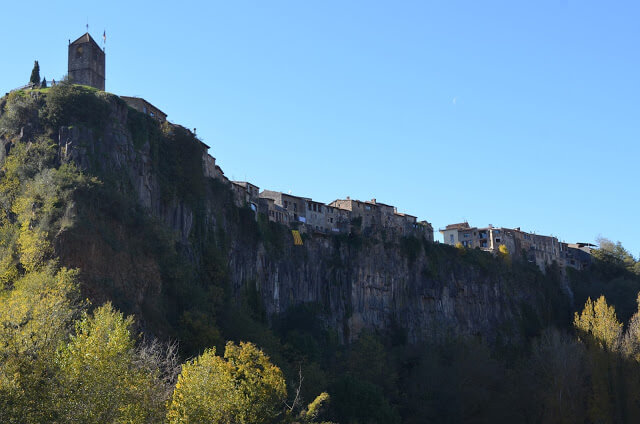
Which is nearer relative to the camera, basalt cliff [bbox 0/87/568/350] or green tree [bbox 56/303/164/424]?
green tree [bbox 56/303/164/424]

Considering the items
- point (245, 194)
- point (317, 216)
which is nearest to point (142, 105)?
point (245, 194)

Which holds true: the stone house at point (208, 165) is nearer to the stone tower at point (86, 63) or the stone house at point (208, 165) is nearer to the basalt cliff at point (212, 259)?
the basalt cliff at point (212, 259)

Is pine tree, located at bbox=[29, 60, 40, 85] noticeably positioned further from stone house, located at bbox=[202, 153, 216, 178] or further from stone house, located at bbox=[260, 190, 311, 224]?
stone house, located at bbox=[260, 190, 311, 224]

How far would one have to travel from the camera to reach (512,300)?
117625 mm

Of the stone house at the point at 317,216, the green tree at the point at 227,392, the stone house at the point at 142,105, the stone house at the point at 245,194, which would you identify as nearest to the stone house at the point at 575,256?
the stone house at the point at 317,216

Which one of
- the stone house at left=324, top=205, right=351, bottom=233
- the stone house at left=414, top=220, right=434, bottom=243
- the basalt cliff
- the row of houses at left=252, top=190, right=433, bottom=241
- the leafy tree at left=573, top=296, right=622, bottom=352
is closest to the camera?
the basalt cliff

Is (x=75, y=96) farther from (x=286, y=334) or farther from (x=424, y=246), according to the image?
(x=424, y=246)

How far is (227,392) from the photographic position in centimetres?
3966

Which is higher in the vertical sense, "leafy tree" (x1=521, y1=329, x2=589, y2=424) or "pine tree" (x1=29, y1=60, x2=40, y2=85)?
"pine tree" (x1=29, y1=60, x2=40, y2=85)

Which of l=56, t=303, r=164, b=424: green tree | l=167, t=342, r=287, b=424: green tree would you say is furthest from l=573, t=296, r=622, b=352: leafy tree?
l=56, t=303, r=164, b=424: green tree

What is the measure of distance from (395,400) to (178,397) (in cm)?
4177

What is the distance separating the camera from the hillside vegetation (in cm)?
3544

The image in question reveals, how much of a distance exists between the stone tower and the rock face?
12.2 m

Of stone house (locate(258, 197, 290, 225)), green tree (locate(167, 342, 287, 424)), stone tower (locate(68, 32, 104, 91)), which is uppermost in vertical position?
stone tower (locate(68, 32, 104, 91))
